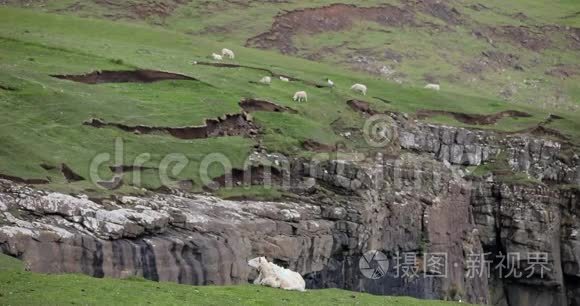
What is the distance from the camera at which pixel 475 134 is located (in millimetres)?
64688

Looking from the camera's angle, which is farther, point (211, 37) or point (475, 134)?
point (211, 37)

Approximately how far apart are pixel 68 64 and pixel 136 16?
32312mm

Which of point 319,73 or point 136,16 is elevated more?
point 136,16

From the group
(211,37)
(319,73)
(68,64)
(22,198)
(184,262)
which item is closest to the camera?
(22,198)

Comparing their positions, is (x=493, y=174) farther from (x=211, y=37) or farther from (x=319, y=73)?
(x=211, y=37)

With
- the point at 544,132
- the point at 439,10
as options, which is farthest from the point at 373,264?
the point at 439,10

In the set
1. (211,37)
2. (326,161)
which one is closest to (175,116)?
(326,161)

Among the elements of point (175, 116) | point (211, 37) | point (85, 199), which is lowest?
point (85, 199)

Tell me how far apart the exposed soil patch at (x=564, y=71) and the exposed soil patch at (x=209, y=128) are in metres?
51.1

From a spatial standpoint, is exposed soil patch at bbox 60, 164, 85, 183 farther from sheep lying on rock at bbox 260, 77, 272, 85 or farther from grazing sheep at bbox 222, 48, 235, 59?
grazing sheep at bbox 222, 48, 235, 59

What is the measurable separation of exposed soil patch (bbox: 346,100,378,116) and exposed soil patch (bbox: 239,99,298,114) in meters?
5.94

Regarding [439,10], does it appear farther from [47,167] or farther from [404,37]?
[47,167]

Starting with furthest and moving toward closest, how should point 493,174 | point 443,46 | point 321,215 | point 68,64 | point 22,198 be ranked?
point 443,46 < point 493,174 < point 68,64 < point 321,215 < point 22,198

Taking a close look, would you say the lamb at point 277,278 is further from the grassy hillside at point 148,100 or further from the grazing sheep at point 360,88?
the grazing sheep at point 360,88
